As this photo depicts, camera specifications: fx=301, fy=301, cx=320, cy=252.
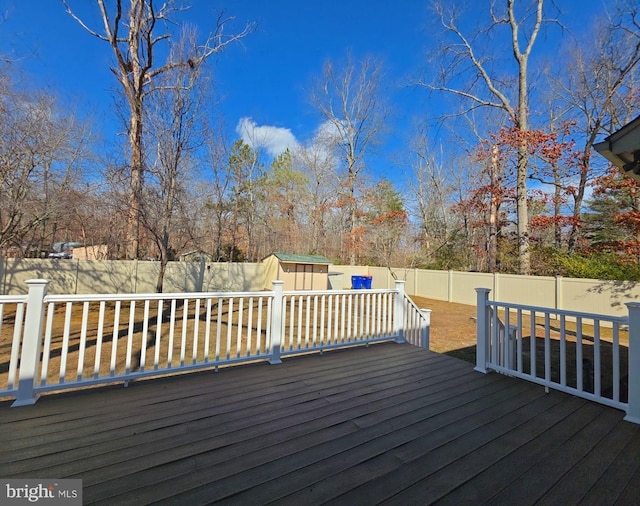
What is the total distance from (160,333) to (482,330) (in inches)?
129

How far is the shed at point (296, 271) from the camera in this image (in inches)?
547

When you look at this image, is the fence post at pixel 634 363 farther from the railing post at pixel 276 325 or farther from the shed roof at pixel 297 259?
the shed roof at pixel 297 259

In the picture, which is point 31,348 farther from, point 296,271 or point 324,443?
point 296,271

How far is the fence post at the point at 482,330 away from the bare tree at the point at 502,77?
9372 millimetres

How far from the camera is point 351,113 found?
18.5m

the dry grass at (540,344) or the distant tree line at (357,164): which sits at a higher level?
the distant tree line at (357,164)

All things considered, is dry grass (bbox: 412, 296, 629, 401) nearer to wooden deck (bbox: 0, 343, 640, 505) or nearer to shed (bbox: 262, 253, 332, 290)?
wooden deck (bbox: 0, 343, 640, 505)

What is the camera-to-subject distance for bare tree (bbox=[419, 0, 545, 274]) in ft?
36.2

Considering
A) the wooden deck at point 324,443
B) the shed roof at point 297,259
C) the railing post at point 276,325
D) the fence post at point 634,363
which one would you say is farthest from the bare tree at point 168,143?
the fence post at point 634,363

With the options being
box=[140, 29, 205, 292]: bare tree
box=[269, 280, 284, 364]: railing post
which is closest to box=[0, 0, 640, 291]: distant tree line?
box=[140, 29, 205, 292]: bare tree

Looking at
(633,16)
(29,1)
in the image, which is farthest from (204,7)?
(633,16)

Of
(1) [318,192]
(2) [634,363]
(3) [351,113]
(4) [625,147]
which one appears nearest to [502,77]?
(3) [351,113]

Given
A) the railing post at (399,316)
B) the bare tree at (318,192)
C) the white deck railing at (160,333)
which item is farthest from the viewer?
the bare tree at (318,192)

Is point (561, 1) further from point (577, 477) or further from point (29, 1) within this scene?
point (29, 1)
